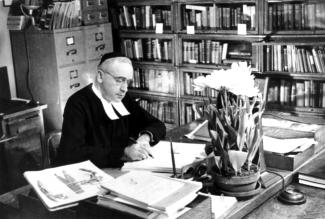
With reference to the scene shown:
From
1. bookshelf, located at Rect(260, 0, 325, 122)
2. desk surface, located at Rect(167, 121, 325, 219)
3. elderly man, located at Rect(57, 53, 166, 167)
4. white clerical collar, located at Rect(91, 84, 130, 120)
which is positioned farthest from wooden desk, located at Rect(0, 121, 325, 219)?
bookshelf, located at Rect(260, 0, 325, 122)

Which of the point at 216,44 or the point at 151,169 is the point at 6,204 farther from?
the point at 216,44

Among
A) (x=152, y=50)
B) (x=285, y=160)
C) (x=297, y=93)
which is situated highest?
(x=152, y=50)

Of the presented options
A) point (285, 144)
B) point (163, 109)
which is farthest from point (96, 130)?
point (163, 109)

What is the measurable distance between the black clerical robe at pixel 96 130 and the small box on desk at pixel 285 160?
0.68 meters

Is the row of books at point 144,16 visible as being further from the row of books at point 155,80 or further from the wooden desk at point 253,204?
the wooden desk at point 253,204

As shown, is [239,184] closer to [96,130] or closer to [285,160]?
[285,160]

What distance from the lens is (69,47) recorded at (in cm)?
461

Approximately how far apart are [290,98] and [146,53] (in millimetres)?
1646

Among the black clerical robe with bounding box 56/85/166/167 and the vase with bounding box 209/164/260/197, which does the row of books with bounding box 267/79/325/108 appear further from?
the vase with bounding box 209/164/260/197

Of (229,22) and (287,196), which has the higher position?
(229,22)

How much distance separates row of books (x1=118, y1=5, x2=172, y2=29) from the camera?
471 centimetres

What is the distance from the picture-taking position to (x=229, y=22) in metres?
4.32

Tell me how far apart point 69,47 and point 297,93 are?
2.20 m

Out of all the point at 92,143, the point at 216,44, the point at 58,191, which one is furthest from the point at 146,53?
the point at 58,191
